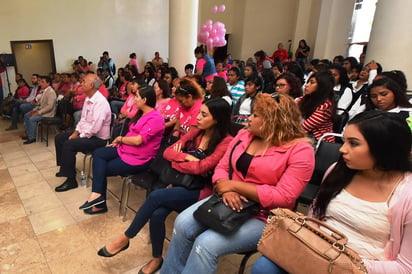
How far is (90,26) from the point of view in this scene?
958cm

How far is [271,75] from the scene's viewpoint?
477 cm

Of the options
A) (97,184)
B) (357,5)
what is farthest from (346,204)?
(357,5)

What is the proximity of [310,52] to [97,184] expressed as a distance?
414 inches

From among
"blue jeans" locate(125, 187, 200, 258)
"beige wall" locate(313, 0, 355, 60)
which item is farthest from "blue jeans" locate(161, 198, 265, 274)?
"beige wall" locate(313, 0, 355, 60)

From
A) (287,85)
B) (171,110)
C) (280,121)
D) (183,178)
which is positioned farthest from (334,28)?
(183,178)

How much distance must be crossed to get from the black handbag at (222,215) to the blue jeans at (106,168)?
116 centimetres

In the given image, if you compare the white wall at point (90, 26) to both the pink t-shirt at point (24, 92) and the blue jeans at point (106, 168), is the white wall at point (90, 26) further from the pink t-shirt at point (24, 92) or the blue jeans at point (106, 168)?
the blue jeans at point (106, 168)

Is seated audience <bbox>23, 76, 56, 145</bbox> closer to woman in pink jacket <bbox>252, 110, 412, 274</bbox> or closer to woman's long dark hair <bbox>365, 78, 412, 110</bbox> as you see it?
woman in pink jacket <bbox>252, 110, 412, 274</bbox>

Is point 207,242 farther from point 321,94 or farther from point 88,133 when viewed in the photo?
point 88,133

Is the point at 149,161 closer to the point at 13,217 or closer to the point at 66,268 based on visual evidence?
the point at 66,268

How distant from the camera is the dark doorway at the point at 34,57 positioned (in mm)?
8873

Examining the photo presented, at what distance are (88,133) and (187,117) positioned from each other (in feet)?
3.78

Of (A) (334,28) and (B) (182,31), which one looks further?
(A) (334,28)

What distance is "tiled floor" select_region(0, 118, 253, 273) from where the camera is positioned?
2152 millimetres
